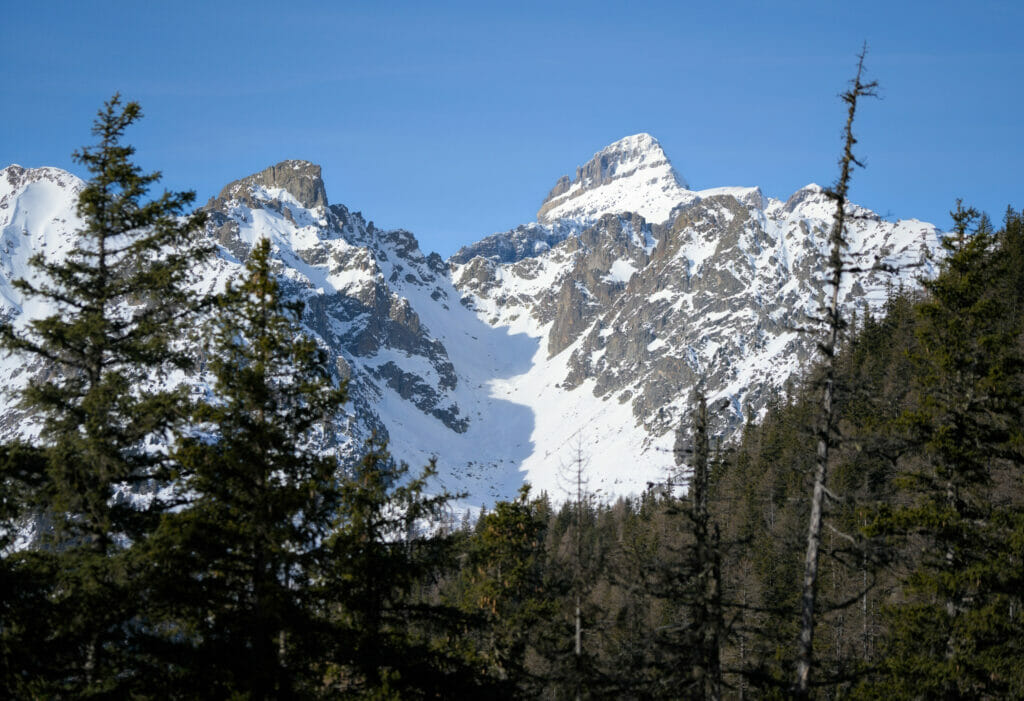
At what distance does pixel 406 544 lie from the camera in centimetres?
1669

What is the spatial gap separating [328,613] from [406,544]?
2309mm

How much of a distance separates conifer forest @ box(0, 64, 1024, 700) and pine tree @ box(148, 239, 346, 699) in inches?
1.8

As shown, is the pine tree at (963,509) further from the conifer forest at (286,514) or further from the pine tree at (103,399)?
the pine tree at (103,399)

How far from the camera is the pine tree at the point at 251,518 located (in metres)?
12.9

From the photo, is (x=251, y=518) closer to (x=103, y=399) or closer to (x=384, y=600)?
(x=103, y=399)

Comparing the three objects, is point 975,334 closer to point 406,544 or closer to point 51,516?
point 406,544

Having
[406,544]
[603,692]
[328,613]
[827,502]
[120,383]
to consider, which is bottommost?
[603,692]

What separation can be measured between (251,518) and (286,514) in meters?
0.59

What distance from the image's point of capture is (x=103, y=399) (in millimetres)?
13555

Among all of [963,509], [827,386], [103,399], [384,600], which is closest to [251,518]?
[103,399]

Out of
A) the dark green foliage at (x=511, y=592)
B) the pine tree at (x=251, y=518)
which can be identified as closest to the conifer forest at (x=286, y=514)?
the pine tree at (x=251, y=518)

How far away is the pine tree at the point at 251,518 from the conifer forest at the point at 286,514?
0.15 ft

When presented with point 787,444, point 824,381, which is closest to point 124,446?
point 824,381

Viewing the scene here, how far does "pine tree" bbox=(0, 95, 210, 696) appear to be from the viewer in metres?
13.3
